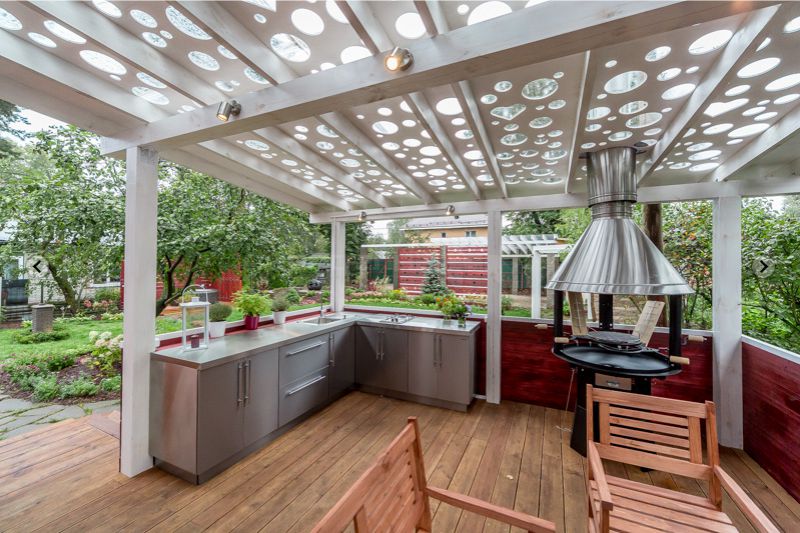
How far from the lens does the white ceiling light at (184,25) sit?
134cm

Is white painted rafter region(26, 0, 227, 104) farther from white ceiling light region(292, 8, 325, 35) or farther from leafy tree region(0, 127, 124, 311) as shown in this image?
leafy tree region(0, 127, 124, 311)

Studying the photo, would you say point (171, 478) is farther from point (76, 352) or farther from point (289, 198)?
point (289, 198)

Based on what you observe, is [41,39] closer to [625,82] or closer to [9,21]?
[9,21]

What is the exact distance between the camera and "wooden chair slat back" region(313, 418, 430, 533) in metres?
0.89

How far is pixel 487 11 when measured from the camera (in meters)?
1.26

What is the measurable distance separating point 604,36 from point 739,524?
275 cm

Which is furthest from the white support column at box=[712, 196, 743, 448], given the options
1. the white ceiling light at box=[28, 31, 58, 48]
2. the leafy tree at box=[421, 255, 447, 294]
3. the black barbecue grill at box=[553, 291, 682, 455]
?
the white ceiling light at box=[28, 31, 58, 48]

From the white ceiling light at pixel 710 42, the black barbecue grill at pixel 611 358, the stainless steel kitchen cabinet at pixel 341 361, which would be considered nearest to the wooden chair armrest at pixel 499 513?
the black barbecue grill at pixel 611 358

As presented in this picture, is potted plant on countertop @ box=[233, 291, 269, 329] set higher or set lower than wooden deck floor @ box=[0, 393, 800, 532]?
higher

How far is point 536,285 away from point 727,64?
255 centimetres

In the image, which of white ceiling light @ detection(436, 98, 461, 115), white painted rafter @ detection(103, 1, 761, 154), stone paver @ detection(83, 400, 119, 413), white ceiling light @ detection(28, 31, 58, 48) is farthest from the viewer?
stone paver @ detection(83, 400, 119, 413)

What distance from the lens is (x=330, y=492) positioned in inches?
82.2

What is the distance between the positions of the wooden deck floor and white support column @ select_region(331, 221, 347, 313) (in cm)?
190

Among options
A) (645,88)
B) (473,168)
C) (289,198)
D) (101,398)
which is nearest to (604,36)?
(645,88)
